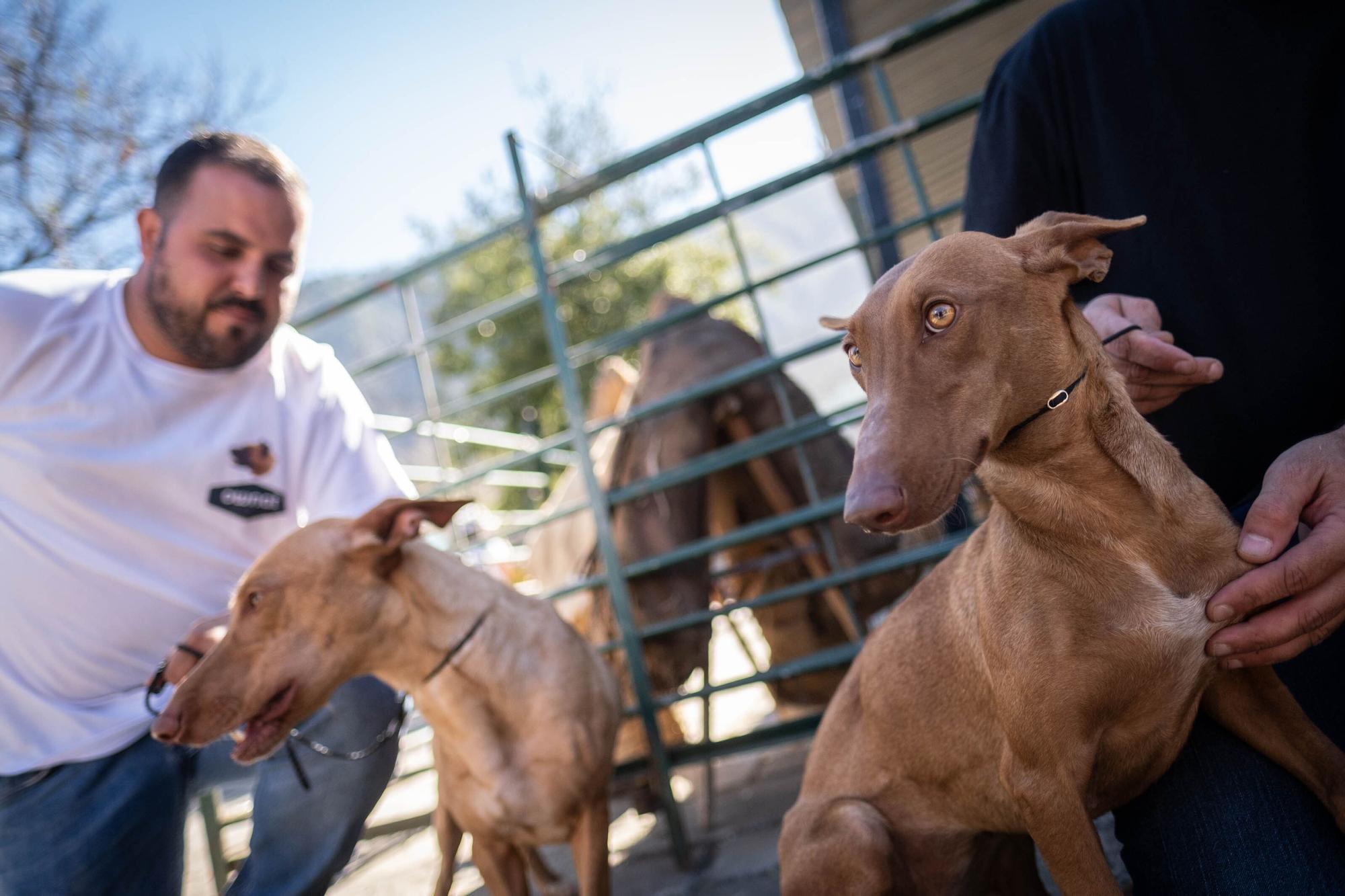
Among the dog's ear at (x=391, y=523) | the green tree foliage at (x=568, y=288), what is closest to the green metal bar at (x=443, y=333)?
the dog's ear at (x=391, y=523)

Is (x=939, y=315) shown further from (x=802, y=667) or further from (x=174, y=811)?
(x=174, y=811)

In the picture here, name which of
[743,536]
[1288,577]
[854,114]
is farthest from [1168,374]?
[854,114]

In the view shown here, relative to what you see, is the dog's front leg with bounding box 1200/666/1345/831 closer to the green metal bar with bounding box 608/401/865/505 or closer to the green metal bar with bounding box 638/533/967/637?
the green metal bar with bounding box 638/533/967/637

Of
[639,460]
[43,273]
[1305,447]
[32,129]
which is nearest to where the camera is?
[1305,447]

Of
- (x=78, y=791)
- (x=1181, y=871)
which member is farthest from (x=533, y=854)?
(x=1181, y=871)

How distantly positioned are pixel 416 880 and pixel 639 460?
2134 millimetres

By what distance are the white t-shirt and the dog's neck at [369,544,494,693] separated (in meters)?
0.38

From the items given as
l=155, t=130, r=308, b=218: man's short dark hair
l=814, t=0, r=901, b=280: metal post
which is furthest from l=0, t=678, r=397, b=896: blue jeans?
l=814, t=0, r=901, b=280: metal post

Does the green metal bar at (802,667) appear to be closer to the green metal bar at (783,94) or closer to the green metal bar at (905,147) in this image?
the green metal bar at (905,147)

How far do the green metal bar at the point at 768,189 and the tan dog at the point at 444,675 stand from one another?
148 centimetres

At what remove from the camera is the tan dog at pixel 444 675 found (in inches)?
102

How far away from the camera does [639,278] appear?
1703cm

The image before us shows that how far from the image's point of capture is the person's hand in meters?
2.62

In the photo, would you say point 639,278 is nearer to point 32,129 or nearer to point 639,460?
point 32,129
